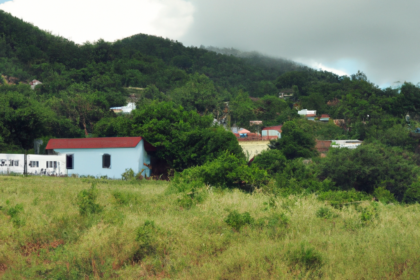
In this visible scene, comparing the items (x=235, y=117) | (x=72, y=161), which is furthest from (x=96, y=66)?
(x=72, y=161)

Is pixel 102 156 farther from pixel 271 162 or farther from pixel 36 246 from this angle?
pixel 36 246

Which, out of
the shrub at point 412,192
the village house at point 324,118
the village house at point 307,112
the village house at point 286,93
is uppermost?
the village house at point 286,93

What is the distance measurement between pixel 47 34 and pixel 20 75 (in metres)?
31.0

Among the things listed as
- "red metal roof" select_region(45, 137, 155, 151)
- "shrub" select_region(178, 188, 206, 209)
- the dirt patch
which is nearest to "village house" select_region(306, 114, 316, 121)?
"red metal roof" select_region(45, 137, 155, 151)

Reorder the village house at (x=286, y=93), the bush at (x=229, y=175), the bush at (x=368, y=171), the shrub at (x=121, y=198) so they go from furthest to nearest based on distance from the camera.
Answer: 1. the village house at (x=286, y=93)
2. the bush at (x=368, y=171)
3. the bush at (x=229, y=175)
4. the shrub at (x=121, y=198)

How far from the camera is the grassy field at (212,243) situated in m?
5.30

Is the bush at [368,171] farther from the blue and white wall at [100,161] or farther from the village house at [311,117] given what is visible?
the village house at [311,117]

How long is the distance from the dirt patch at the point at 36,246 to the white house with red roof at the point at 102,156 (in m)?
16.2

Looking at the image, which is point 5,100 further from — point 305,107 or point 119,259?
point 305,107

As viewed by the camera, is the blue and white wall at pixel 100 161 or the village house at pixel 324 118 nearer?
the blue and white wall at pixel 100 161

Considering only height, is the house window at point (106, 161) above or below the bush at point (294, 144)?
below

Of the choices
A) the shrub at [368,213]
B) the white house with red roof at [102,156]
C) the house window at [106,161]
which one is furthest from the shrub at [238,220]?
the house window at [106,161]

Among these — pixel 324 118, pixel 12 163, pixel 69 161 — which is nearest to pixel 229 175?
pixel 69 161

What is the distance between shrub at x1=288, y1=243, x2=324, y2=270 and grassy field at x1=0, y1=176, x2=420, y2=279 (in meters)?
0.01
